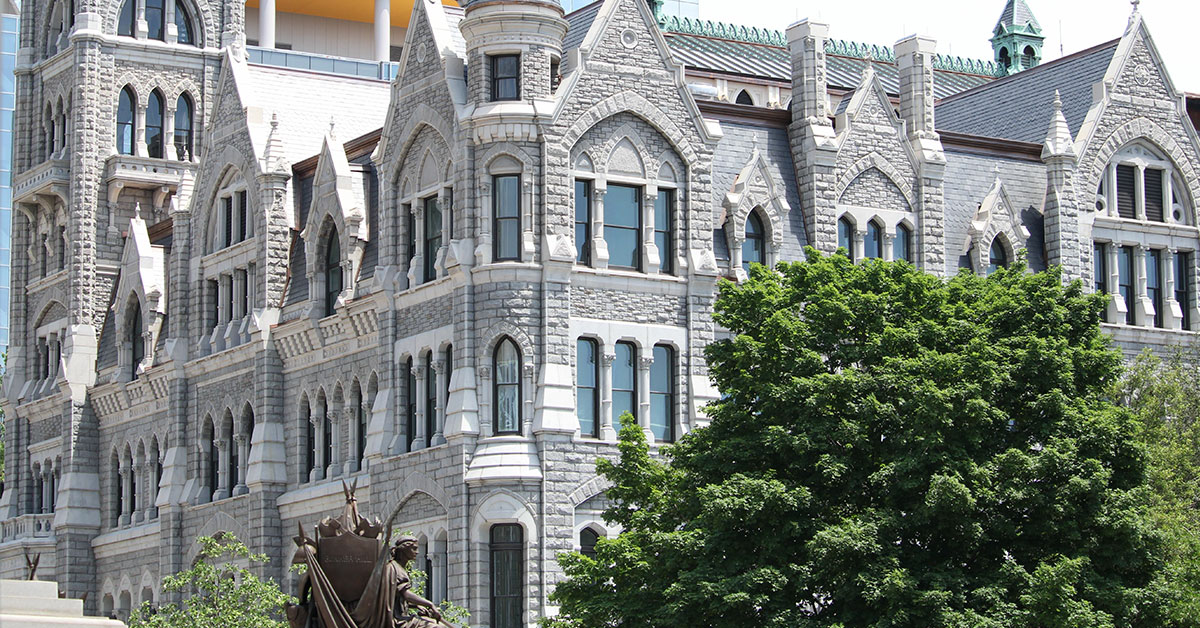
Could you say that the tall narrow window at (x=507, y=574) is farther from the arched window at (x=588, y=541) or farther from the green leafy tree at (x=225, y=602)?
the green leafy tree at (x=225, y=602)

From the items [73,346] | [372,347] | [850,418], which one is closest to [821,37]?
[372,347]

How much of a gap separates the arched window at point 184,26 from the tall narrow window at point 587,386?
2774cm

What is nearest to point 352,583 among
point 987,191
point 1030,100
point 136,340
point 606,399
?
point 606,399

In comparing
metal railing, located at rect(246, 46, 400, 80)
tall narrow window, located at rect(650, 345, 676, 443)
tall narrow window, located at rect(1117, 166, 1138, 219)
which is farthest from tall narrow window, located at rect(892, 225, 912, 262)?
metal railing, located at rect(246, 46, 400, 80)

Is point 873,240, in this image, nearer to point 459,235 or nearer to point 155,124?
point 459,235

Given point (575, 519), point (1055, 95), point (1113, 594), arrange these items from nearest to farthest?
point (1113, 594), point (575, 519), point (1055, 95)

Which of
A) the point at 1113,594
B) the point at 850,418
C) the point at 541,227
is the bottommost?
the point at 1113,594

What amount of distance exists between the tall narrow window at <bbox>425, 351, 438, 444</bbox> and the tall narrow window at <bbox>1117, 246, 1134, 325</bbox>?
2043 cm

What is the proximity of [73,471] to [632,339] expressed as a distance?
26.7 metres

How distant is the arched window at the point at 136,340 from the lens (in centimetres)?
7581

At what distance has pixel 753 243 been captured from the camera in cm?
6244

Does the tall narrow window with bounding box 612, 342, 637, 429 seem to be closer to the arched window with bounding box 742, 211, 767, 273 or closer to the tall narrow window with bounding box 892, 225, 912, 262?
the arched window with bounding box 742, 211, 767, 273

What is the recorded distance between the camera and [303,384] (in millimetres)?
67312

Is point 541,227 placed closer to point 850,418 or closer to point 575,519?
point 575,519
